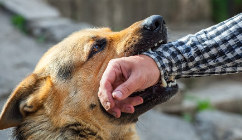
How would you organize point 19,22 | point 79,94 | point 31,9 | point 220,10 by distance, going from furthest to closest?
1. point 220,10
2. point 31,9
3. point 19,22
4. point 79,94

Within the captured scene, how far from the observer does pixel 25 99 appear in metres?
3.33

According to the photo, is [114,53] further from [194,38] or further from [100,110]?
[194,38]

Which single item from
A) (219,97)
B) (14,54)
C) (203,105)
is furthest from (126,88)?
(219,97)

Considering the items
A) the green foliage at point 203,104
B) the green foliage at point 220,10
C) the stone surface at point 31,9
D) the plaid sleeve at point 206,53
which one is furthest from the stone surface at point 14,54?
the green foliage at point 220,10

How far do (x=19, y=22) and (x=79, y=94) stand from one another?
5613mm

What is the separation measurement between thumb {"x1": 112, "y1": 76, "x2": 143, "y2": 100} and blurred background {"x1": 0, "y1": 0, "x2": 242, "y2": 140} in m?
1.34

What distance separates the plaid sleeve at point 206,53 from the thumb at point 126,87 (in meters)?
0.44

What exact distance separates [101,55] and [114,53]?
148 mm

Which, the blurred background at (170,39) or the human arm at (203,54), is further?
the blurred background at (170,39)

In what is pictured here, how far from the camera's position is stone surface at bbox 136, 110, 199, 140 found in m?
5.92

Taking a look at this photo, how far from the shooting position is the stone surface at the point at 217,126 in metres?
6.43

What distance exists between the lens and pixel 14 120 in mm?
3236

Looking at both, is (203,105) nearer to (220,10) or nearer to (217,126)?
(217,126)

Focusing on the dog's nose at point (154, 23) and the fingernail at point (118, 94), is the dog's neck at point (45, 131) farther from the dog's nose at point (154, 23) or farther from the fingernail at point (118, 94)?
the dog's nose at point (154, 23)
